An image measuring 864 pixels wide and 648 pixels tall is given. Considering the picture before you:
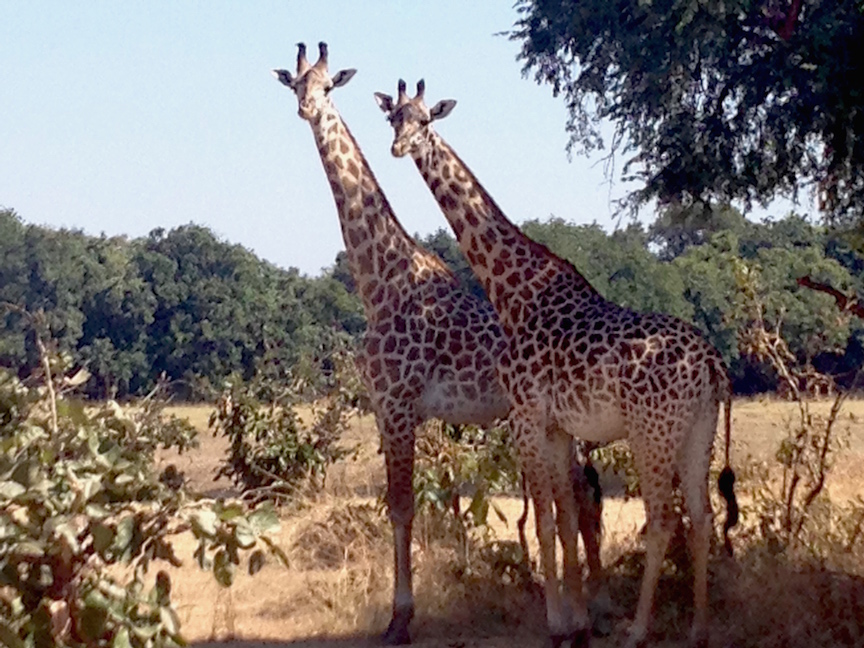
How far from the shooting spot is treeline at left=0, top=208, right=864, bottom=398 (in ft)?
96.7

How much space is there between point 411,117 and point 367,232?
2.64 feet

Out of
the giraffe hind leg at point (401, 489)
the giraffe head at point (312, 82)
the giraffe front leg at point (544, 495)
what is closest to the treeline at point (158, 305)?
the giraffe head at point (312, 82)

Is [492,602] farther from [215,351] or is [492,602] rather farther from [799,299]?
[215,351]

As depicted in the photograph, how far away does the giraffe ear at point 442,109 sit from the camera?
700cm

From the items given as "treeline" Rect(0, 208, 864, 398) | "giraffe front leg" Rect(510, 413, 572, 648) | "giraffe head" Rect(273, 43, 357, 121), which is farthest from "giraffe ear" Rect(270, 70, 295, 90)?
"treeline" Rect(0, 208, 864, 398)

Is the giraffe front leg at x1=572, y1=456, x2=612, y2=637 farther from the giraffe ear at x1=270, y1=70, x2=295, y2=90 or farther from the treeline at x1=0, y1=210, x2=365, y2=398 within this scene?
the treeline at x1=0, y1=210, x2=365, y2=398

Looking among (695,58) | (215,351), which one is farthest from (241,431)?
(215,351)

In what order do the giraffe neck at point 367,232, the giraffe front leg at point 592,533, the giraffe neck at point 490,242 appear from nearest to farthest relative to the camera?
the giraffe neck at point 490,242 < the giraffe front leg at point 592,533 < the giraffe neck at point 367,232

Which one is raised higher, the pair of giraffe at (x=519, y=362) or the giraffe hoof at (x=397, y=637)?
the pair of giraffe at (x=519, y=362)

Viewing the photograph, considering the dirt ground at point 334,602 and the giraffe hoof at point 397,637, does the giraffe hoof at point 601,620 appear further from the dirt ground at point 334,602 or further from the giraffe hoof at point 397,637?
the giraffe hoof at point 397,637

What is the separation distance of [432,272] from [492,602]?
73.5 inches

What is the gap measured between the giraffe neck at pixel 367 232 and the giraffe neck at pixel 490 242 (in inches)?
22.1

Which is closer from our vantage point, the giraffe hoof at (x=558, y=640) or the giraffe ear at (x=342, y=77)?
the giraffe hoof at (x=558, y=640)

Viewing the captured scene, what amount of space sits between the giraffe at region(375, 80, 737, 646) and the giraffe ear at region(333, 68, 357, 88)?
1.94 ft
